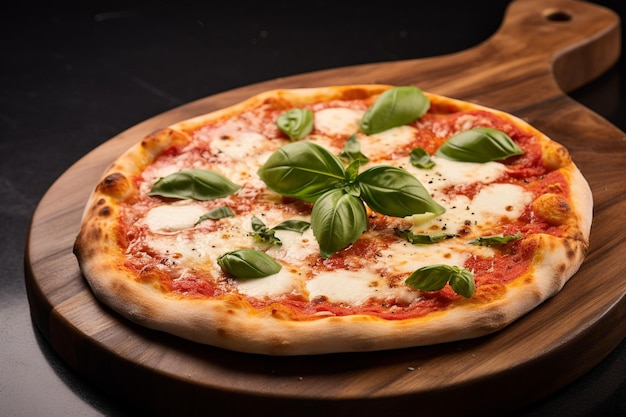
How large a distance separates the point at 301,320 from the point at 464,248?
0.56 metres

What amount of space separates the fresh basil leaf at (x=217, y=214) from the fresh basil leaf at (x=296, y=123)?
19.9 inches

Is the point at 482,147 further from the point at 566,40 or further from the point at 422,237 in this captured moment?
the point at 566,40

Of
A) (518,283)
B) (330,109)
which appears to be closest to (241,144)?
(330,109)

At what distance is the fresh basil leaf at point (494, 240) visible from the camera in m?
2.71

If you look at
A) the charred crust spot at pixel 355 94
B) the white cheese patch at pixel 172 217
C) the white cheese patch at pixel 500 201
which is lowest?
the white cheese patch at pixel 500 201

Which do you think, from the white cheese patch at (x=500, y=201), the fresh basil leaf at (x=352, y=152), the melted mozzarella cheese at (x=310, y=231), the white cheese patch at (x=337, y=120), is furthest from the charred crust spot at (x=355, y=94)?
the white cheese patch at (x=500, y=201)

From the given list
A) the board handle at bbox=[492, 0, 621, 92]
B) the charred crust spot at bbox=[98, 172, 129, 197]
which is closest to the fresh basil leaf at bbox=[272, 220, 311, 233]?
the charred crust spot at bbox=[98, 172, 129, 197]

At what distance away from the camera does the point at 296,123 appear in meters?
3.38

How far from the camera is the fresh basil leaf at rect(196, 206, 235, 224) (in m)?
2.91

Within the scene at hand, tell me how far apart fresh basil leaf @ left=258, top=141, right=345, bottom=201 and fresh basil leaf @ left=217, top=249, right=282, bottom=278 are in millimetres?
373

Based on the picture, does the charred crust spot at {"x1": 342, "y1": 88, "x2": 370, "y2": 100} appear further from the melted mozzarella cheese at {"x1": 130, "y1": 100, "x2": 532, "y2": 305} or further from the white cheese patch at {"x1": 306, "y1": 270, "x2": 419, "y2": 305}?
the white cheese patch at {"x1": 306, "y1": 270, "x2": 419, "y2": 305}

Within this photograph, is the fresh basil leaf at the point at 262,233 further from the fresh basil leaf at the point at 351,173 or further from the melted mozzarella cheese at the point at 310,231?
the fresh basil leaf at the point at 351,173

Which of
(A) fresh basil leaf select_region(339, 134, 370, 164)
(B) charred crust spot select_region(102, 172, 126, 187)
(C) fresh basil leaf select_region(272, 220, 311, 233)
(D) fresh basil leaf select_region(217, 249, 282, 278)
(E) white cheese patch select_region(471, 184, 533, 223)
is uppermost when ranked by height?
(B) charred crust spot select_region(102, 172, 126, 187)

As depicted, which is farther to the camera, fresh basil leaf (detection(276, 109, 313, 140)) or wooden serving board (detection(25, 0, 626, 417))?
fresh basil leaf (detection(276, 109, 313, 140))
